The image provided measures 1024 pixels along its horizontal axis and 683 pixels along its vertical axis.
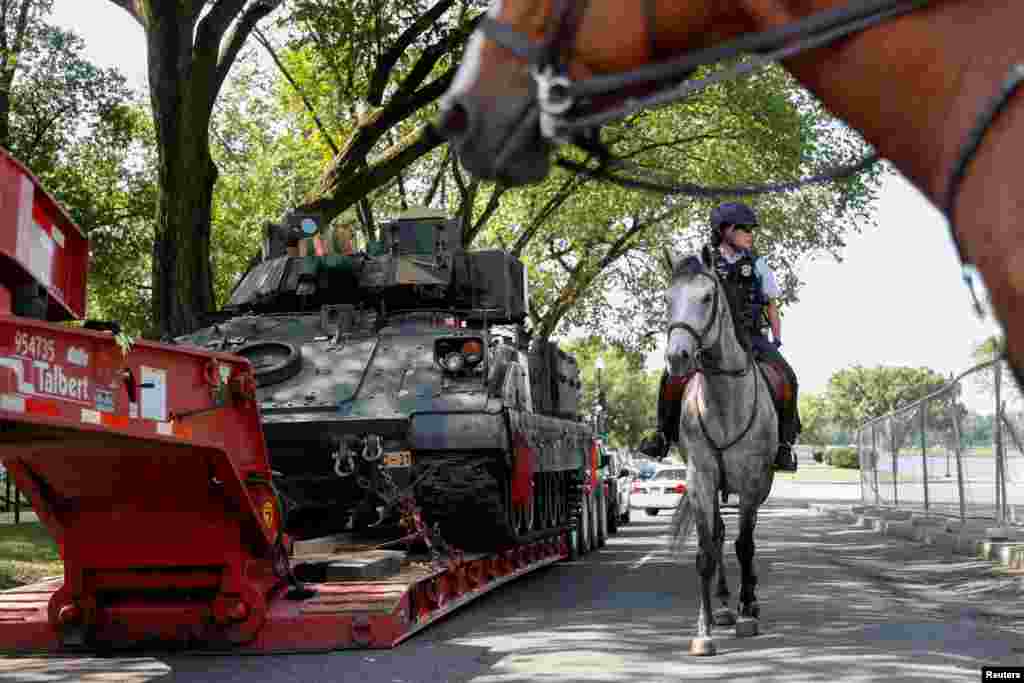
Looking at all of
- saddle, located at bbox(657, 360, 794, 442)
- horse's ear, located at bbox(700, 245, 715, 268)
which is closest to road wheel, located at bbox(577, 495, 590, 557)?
saddle, located at bbox(657, 360, 794, 442)

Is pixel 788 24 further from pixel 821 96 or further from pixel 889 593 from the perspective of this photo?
pixel 889 593

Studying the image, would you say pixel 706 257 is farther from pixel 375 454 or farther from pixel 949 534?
pixel 949 534

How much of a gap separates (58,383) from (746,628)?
516cm

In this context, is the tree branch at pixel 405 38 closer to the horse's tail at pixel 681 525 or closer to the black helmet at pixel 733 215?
the black helmet at pixel 733 215

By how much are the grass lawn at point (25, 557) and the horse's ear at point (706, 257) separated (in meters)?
8.70

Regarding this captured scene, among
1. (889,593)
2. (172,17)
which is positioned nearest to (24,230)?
(889,593)

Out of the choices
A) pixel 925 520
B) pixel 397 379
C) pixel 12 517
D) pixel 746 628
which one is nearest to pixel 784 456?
pixel 746 628

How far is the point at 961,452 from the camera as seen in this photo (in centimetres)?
1964

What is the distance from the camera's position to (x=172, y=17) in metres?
17.8

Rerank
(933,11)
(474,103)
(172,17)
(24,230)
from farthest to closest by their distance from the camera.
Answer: (172,17) < (24,230) < (474,103) < (933,11)

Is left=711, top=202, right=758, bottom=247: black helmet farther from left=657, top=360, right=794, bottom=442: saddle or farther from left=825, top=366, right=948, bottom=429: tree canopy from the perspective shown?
left=825, top=366, right=948, bottom=429: tree canopy

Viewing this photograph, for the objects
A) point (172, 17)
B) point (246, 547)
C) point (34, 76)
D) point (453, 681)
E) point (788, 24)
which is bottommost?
point (453, 681)

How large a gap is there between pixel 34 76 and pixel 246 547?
2176cm

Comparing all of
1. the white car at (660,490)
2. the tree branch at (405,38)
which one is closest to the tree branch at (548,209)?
the white car at (660,490)
